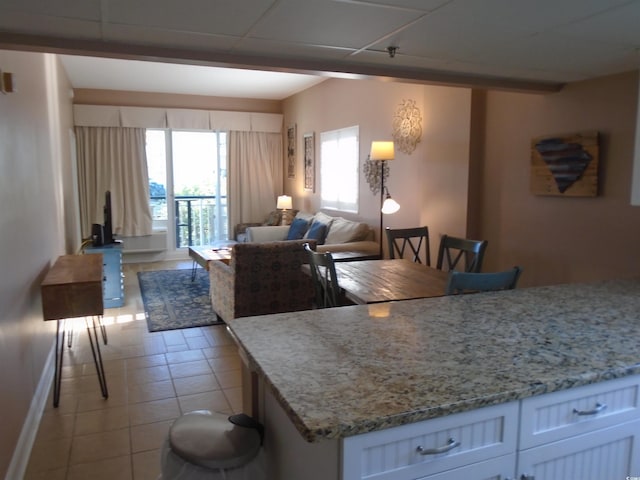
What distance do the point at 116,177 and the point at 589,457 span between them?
24.7ft

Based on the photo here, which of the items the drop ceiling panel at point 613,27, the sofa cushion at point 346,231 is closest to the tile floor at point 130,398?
the sofa cushion at point 346,231

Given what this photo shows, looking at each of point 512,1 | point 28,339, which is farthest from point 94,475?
point 512,1

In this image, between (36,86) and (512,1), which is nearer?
(512,1)

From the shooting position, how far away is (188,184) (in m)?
8.23

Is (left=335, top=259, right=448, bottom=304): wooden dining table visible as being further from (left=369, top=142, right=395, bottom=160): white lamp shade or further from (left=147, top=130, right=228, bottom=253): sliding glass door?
(left=147, top=130, right=228, bottom=253): sliding glass door

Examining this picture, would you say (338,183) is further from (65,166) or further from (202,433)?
(202,433)

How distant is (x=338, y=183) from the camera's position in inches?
254

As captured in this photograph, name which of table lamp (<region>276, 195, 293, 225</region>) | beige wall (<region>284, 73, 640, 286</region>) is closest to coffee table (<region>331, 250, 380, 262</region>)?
beige wall (<region>284, 73, 640, 286</region>)

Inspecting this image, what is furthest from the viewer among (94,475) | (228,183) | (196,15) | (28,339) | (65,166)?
(228,183)

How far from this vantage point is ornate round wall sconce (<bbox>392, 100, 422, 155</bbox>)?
Answer: 473 cm

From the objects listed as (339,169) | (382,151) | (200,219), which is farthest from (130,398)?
(200,219)

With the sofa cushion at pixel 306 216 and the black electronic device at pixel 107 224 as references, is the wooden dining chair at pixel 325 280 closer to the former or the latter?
the black electronic device at pixel 107 224

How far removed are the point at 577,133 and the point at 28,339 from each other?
3.56 meters

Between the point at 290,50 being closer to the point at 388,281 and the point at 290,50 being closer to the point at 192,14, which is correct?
the point at 192,14
